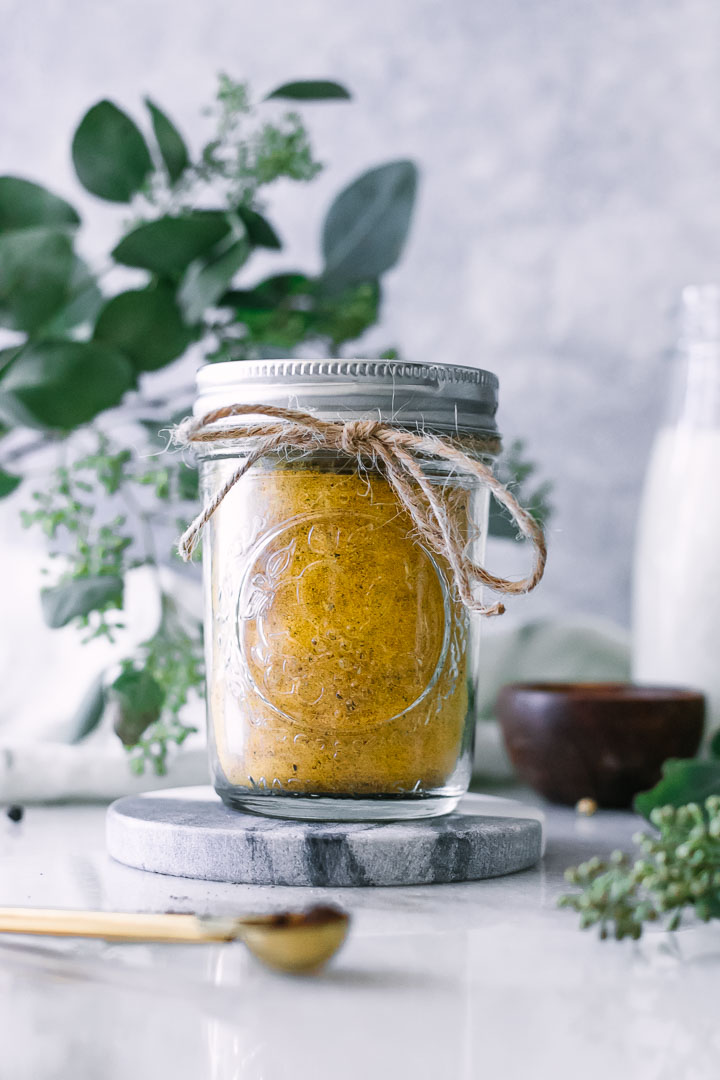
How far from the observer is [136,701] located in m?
0.77

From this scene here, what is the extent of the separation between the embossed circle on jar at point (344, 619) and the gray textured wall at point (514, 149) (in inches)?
28.3

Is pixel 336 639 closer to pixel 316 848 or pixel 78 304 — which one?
pixel 316 848

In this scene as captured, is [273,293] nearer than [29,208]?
No

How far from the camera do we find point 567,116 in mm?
1254

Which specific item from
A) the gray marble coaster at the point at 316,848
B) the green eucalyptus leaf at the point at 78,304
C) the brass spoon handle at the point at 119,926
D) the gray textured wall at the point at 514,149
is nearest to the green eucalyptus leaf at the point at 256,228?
the green eucalyptus leaf at the point at 78,304

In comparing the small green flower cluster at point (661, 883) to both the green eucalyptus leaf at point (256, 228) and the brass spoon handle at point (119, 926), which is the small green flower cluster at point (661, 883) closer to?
the brass spoon handle at point (119, 926)

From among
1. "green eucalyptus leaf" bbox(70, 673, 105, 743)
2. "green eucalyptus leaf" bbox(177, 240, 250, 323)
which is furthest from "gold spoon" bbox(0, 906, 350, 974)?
"green eucalyptus leaf" bbox(177, 240, 250, 323)

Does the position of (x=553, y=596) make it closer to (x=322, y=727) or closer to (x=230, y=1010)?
(x=322, y=727)

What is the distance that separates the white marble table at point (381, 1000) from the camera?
36cm

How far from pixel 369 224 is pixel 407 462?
0.46m

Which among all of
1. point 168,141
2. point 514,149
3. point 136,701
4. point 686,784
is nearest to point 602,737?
point 686,784

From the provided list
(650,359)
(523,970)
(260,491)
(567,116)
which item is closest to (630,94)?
(567,116)

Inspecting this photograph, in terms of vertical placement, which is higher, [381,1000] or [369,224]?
[369,224]

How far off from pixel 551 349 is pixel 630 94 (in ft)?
0.94
